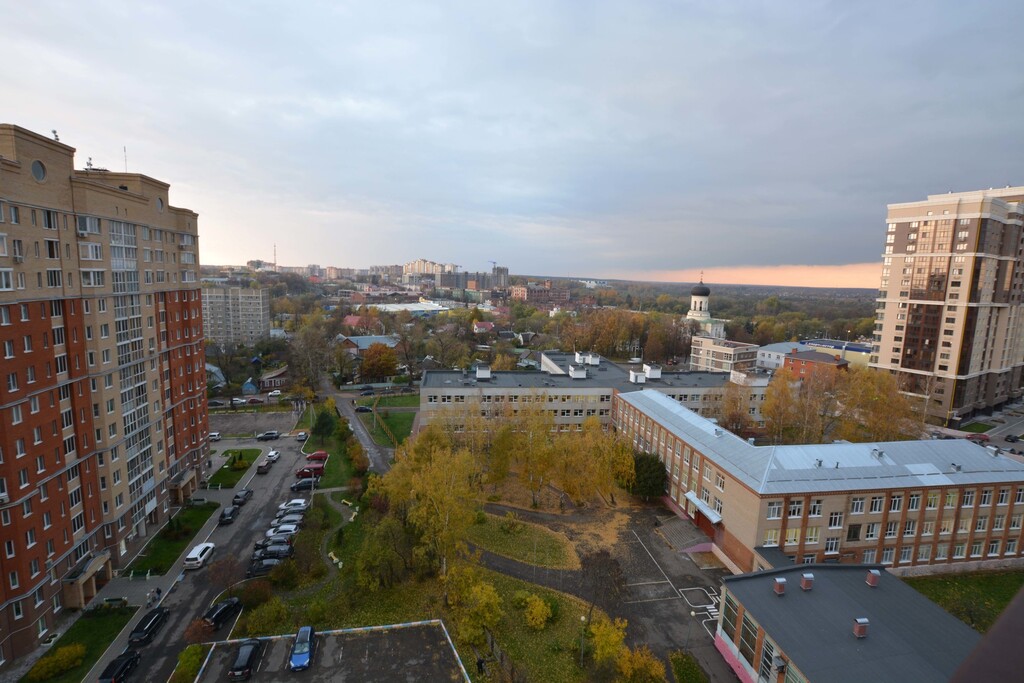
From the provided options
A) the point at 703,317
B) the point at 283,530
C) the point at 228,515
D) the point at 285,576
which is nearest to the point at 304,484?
the point at 228,515

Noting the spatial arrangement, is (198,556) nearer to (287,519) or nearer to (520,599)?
(287,519)

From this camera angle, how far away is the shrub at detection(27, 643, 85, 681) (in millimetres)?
20109

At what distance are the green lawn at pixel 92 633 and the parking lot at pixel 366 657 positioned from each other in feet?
15.1

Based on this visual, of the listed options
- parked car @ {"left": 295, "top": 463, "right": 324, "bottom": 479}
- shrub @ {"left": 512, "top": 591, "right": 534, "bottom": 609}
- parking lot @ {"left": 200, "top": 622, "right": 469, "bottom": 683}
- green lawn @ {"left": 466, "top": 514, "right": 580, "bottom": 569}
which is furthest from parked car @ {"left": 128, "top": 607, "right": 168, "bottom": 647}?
shrub @ {"left": 512, "top": 591, "right": 534, "bottom": 609}

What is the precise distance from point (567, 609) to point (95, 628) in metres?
20.8

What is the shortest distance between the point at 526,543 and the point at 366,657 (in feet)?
37.1

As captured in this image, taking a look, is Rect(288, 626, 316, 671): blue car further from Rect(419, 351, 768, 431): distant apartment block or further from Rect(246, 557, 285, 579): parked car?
Rect(419, 351, 768, 431): distant apartment block

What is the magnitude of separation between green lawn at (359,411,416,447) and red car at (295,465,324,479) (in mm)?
7874

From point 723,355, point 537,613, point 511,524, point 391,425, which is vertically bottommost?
point 391,425

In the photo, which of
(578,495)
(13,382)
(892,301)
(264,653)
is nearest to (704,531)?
(578,495)

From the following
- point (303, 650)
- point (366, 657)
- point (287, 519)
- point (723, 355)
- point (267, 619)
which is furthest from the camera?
point (723, 355)

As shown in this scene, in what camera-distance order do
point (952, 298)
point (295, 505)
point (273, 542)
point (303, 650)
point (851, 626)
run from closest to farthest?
point (851, 626)
point (303, 650)
point (273, 542)
point (295, 505)
point (952, 298)

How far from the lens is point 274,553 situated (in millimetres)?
28812

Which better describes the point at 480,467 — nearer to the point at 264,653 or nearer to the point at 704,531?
the point at 704,531
